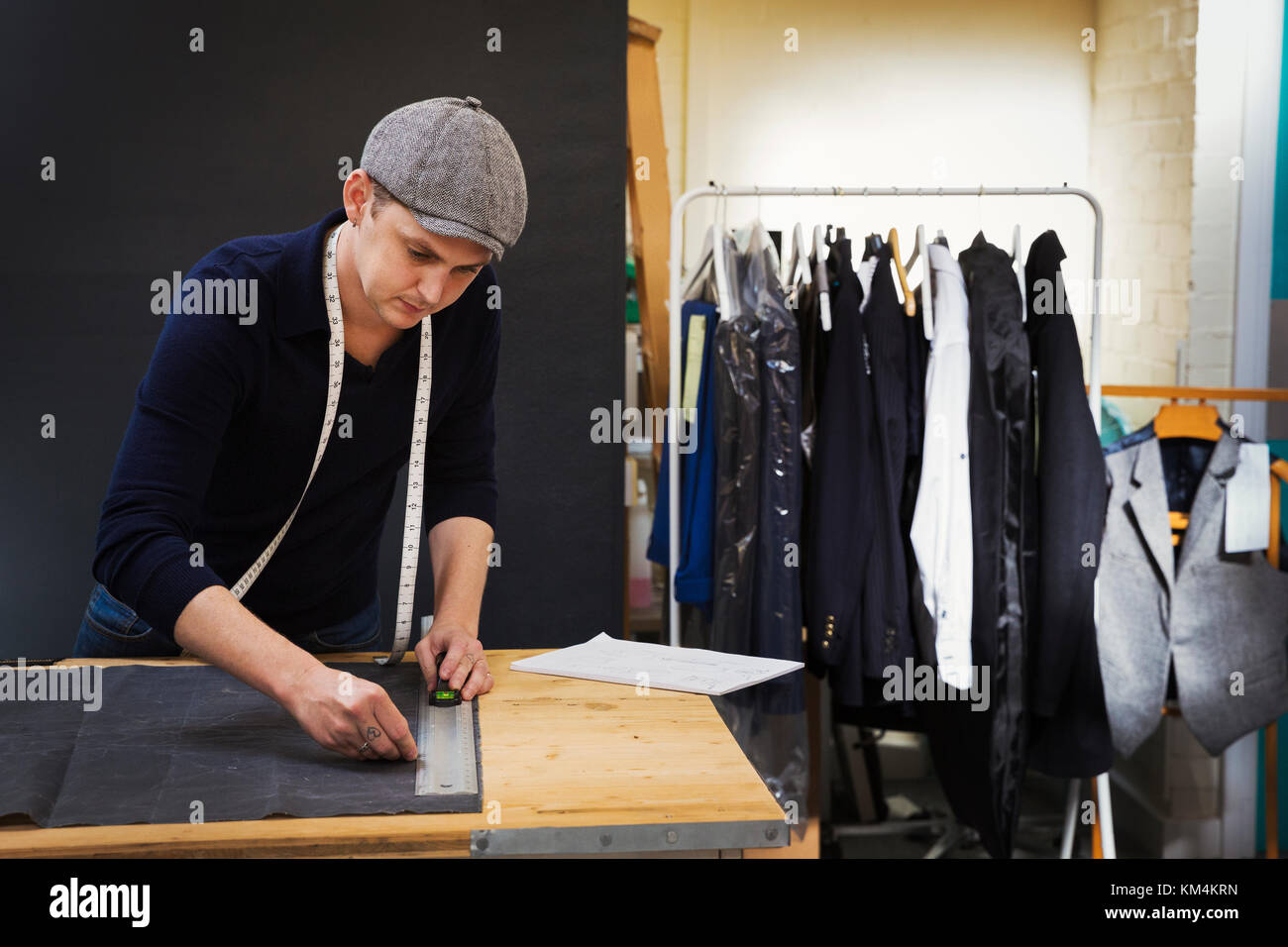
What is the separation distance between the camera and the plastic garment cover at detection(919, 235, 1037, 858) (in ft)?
8.92

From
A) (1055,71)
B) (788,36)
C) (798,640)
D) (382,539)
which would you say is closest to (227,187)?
(382,539)

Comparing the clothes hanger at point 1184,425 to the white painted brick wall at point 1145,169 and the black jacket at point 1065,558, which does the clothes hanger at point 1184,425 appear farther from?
the white painted brick wall at point 1145,169

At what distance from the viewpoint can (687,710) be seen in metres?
1.61

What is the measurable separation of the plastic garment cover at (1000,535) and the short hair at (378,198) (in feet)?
5.16

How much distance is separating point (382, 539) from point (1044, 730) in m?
1.56

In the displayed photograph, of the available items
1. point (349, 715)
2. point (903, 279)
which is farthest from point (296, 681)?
point (903, 279)

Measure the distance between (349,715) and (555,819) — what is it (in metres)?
0.27

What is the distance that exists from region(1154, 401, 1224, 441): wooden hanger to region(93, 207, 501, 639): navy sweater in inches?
72.8

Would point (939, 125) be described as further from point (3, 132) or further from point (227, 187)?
point (3, 132)

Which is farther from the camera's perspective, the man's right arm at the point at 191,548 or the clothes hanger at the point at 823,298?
the clothes hanger at the point at 823,298

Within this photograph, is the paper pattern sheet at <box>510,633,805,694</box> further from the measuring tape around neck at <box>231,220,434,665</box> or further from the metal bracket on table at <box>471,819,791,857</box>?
the metal bracket on table at <box>471,819,791,857</box>

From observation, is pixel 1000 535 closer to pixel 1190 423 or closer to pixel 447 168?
pixel 1190 423

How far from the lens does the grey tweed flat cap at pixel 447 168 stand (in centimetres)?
150

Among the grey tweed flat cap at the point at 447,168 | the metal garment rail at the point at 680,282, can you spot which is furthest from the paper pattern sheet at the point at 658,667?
the metal garment rail at the point at 680,282
